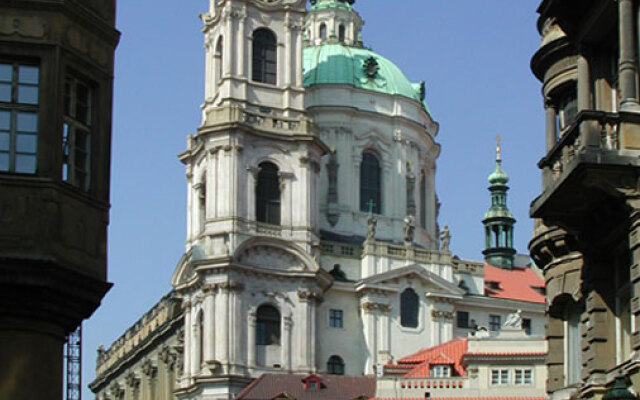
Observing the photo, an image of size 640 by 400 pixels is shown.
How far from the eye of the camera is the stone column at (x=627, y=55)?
884 inches

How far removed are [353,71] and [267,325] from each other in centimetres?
2132

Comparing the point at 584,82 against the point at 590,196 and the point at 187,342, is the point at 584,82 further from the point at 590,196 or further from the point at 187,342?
the point at 187,342

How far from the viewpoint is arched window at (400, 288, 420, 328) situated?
277 feet

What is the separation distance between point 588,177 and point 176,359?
2781 inches

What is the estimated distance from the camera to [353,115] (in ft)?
303

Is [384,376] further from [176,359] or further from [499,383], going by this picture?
[176,359]

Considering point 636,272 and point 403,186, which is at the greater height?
point 403,186

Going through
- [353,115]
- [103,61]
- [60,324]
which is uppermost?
[353,115]

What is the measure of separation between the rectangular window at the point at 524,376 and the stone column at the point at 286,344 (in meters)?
14.9

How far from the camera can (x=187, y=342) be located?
82438mm

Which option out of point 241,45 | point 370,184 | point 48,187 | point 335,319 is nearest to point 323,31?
point 370,184

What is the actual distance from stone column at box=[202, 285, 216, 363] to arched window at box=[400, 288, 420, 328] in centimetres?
1149

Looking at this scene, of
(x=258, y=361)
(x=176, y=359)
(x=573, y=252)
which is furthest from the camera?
(x=176, y=359)

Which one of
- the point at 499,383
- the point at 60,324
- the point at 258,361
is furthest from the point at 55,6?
the point at 258,361
